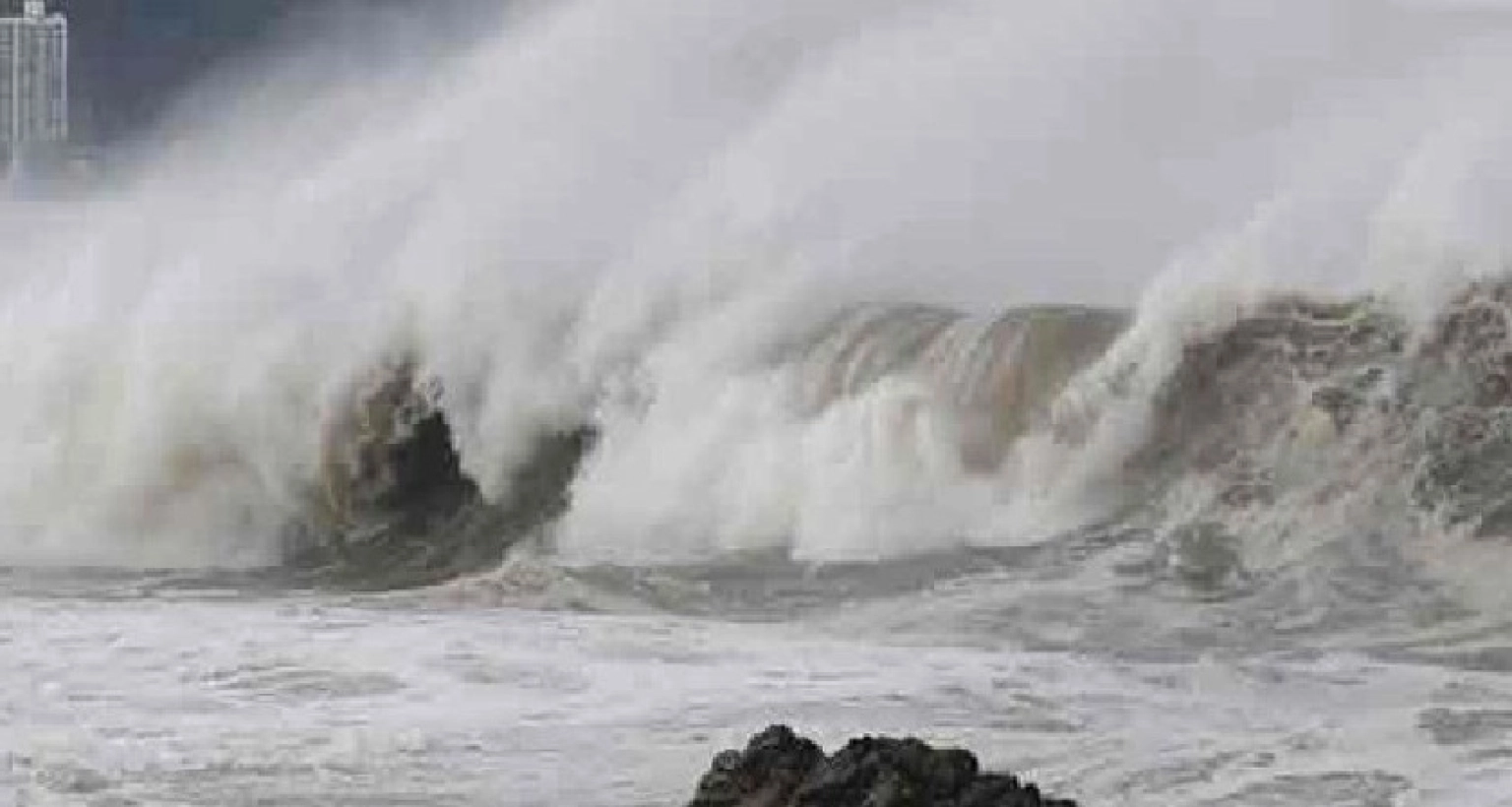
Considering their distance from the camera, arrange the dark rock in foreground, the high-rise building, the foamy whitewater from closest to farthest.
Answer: the dark rock in foreground < the foamy whitewater < the high-rise building

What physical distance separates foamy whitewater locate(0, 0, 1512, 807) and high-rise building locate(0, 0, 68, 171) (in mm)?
56345

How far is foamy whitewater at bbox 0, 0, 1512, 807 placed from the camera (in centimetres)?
1042

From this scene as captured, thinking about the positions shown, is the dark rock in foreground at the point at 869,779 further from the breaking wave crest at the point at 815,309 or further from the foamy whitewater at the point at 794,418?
the breaking wave crest at the point at 815,309

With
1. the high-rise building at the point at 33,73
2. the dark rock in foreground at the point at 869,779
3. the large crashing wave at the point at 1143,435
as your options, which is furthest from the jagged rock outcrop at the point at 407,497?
the high-rise building at the point at 33,73

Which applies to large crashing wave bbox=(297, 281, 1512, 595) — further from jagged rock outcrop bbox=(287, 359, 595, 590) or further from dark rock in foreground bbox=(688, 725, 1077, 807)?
dark rock in foreground bbox=(688, 725, 1077, 807)

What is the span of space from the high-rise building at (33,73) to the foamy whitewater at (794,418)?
56.3 m

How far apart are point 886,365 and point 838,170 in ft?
13.2

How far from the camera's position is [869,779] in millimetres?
7797

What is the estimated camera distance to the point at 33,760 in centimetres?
991

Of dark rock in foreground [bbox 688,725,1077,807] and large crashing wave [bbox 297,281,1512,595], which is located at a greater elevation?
large crashing wave [bbox 297,281,1512,595]

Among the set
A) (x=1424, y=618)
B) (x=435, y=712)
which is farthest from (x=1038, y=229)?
(x=435, y=712)

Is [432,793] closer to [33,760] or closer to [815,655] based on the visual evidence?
[33,760]

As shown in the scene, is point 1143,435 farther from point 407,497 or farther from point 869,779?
point 869,779

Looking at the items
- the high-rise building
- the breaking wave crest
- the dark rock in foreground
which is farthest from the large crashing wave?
the high-rise building
